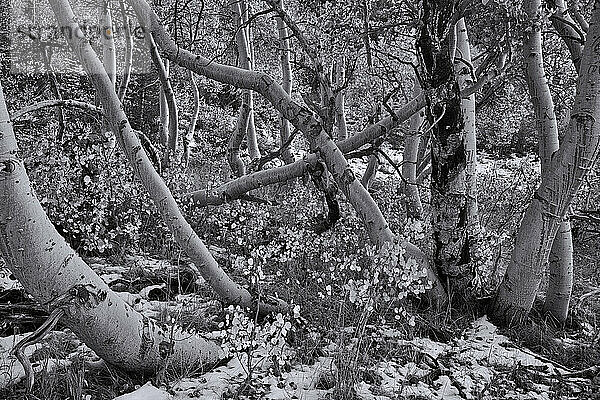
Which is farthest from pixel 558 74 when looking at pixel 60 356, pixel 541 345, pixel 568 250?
pixel 60 356

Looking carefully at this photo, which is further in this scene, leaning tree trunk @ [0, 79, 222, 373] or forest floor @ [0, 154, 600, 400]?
forest floor @ [0, 154, 600, 400]

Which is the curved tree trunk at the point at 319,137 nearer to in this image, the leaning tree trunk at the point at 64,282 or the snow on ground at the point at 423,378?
the snow on ground at the point at 423,378

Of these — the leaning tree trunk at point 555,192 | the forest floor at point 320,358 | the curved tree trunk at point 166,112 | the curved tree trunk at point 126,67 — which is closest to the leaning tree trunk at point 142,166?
the forest floor at point 320,358

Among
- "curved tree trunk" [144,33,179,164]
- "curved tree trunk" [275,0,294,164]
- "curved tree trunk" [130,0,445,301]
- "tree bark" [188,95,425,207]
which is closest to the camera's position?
"curved tree trunk" [130,0,445,301]

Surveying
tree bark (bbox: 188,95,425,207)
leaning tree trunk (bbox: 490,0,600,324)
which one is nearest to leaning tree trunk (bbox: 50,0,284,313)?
tree bark (bbox: 188,95,425,207)

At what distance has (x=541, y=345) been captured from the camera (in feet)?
12.8

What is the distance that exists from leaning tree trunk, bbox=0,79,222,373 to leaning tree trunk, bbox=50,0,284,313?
0.67 m

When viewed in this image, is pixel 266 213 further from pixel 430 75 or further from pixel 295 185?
pixel 430 75

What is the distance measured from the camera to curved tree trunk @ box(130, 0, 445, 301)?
13.5 feet

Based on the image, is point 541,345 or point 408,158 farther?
point 408,158

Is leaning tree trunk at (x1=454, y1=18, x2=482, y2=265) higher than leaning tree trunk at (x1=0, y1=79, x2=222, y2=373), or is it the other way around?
leaning tree trunk at (x1=454, y1=18, x2=482, y2=265)

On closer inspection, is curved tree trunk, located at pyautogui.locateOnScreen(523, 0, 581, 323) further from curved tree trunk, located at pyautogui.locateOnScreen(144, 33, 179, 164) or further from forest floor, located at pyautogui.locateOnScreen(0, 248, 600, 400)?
curved tree trunk, located at pyautogui.locateOnScreen(144, 33, 179, 164)

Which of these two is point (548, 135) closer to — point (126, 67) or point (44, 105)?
point (44, 105)

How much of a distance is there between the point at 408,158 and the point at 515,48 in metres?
2.53
